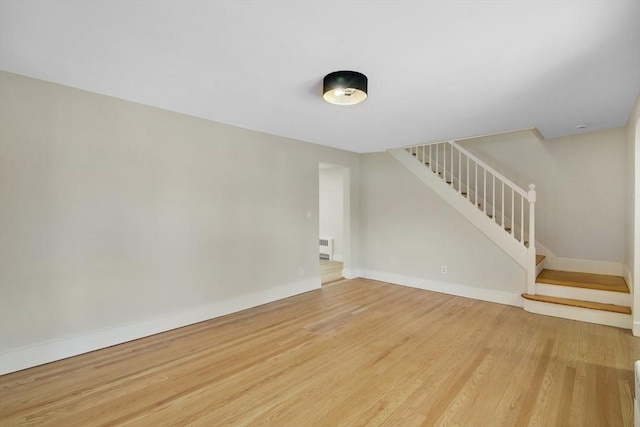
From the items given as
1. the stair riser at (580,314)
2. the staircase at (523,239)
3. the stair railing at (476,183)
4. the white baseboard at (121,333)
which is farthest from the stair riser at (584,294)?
the white baseboard at (121,333)

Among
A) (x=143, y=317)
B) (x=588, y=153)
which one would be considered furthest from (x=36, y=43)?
(x=588, y=153)

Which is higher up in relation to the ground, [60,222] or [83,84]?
[83,84]

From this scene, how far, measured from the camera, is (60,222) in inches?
106

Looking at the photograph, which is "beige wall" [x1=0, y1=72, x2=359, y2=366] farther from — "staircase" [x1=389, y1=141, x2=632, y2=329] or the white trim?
the white trim

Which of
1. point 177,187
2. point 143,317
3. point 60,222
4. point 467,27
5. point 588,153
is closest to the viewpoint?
point 467,27

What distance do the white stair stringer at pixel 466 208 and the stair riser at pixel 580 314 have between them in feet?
1.69

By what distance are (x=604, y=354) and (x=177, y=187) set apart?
4583 millimetres

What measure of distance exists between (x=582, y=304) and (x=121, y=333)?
5.18 meters

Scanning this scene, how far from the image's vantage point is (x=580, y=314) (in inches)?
143

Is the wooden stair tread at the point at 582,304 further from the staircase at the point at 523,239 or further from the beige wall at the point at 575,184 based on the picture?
the beige wall at the point at 575,184

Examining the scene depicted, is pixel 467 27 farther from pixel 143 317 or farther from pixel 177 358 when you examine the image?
pixel 143 317

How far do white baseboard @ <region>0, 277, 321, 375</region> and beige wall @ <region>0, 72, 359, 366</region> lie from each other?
0.04 m

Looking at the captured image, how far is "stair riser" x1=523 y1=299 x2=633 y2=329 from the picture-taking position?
3.42 meters

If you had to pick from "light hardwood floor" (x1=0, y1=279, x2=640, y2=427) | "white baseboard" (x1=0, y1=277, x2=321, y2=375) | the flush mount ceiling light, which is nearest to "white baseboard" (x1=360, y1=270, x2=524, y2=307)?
"light hardwood floor" (x1=0, y1=279, x2=640, y2=427)
